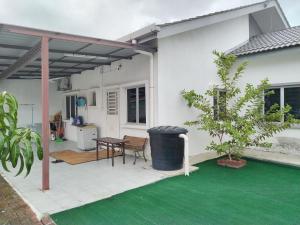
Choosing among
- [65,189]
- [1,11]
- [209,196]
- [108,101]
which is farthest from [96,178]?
[1,11]

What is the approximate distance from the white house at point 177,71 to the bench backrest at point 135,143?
32cm

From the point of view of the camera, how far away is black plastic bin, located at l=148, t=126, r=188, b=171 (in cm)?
648

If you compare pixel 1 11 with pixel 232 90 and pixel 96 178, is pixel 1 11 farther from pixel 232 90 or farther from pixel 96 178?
pixel 232 90

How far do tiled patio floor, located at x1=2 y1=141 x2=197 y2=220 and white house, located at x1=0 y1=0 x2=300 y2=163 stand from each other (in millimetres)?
1731

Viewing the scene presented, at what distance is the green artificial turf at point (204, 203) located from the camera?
3910 millimetres

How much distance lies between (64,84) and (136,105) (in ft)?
22.2

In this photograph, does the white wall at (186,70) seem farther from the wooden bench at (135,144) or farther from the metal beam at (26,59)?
the metal beam at (26,59)

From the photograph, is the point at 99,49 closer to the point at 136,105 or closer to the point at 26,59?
the point at 26,59

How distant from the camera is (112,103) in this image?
9.80 meters

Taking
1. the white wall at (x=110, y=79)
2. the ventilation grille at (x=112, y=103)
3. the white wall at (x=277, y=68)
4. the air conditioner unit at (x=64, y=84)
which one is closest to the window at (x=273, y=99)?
the white wall at (x=277, y=68)

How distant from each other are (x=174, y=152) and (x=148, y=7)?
28.4 feet

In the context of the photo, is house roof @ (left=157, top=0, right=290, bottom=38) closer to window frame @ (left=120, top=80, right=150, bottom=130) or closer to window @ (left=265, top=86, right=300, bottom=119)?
window frame @ (left=120, top=80, right=150, bottom=130)

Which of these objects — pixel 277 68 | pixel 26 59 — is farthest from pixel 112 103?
pixel 277 68

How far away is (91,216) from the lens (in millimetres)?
4047
